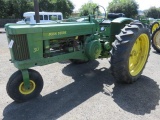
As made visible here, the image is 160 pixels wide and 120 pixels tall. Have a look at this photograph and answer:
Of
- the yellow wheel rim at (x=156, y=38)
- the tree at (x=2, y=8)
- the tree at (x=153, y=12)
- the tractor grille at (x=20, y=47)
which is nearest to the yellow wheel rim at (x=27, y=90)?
the tractor grille at (x=20, y=47)

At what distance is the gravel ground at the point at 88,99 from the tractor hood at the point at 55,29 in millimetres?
1110

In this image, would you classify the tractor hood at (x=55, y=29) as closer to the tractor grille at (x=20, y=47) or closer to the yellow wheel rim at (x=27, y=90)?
the tractor grille at (x=20, y=47)

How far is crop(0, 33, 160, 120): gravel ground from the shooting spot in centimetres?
312

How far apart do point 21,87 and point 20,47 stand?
2.35 ft

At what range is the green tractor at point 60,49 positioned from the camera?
3.37m

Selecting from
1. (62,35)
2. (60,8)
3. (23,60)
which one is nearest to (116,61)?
(62,35)

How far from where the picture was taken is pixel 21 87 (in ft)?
11.5

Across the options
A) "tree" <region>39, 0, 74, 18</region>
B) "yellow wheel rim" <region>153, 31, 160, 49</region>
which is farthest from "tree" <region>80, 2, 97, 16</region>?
"tree" <region>39, 0, 74, 18</region>

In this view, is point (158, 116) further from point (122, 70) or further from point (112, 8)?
point (112, 8)

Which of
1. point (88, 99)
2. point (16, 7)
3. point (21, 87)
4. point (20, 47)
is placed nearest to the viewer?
point (20, 47)

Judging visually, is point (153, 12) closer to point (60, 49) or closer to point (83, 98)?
point (60, 49)

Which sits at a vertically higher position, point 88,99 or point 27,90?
point 27,90

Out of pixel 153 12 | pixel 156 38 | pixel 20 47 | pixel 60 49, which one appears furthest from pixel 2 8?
pixel 153 12

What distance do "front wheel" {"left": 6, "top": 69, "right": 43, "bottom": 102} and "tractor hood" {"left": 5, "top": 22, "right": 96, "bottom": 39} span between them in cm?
73
